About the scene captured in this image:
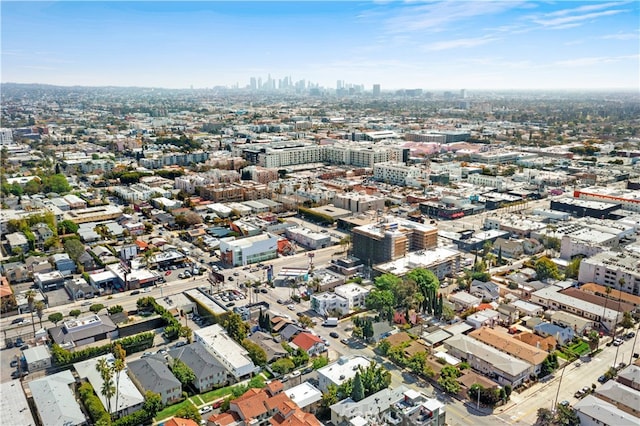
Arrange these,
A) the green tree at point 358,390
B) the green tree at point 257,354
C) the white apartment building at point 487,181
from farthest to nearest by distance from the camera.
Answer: the white apartment building at point 487,181
the green tree at point 257,354
the green tree at point 358,390

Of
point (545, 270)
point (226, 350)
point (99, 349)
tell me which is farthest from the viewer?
point (545, 270)

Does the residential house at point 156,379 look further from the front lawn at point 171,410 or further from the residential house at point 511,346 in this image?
the residential house at point 511,346

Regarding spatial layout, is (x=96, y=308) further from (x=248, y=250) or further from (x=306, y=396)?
(x=306, y=396)

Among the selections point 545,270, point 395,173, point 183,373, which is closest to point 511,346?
point 545,270

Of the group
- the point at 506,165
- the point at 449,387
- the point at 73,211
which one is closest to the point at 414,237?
the point at 449,387

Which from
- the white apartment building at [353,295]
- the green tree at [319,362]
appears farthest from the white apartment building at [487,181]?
the green tree at [319,362]
